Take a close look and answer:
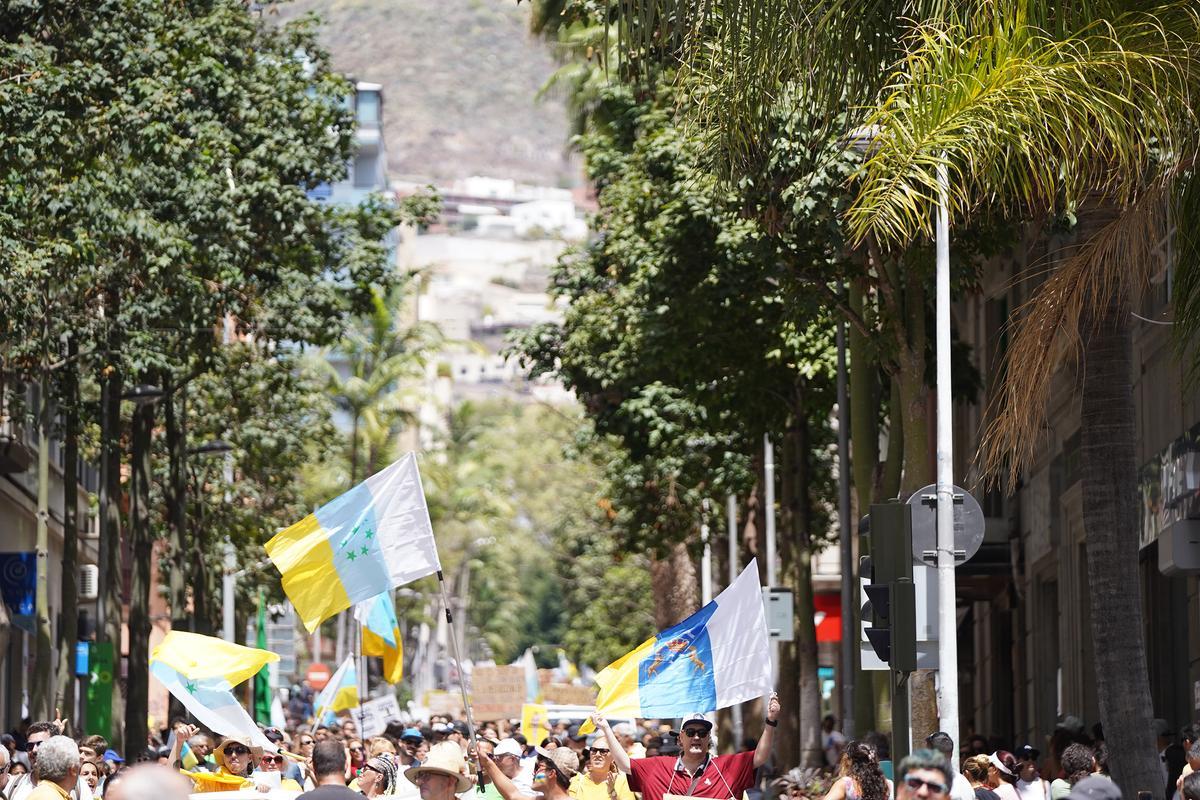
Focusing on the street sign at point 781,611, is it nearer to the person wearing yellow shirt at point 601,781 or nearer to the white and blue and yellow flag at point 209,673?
the white and blue and yellow flag at point 209,673

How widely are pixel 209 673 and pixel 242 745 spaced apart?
207 cm

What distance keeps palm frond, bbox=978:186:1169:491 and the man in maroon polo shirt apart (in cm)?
218

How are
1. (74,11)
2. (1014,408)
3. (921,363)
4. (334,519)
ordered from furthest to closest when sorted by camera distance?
1. (74,11)
2. (921,363)
3. (334,519)
4. (1014,408)

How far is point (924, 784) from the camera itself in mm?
8812

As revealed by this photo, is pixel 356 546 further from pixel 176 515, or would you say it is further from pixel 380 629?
pixel 176 515

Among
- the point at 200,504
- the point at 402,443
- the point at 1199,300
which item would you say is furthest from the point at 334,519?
the point at 402,443

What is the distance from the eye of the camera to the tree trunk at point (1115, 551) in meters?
13.6

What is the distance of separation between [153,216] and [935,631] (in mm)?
16017

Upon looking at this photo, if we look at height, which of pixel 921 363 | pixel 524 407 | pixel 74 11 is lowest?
pixel 921 363

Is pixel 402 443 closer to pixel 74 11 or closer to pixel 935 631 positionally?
pixel 74 11

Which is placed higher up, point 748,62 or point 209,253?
point 209,253

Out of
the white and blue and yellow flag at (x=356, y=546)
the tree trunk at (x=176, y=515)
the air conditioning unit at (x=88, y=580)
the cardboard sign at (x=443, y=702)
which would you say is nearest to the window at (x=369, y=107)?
the cardboard sign at (x=443, y=702)

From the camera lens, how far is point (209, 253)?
1085 inches

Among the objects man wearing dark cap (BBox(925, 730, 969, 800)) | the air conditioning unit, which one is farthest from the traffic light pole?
the air conditioning unit
